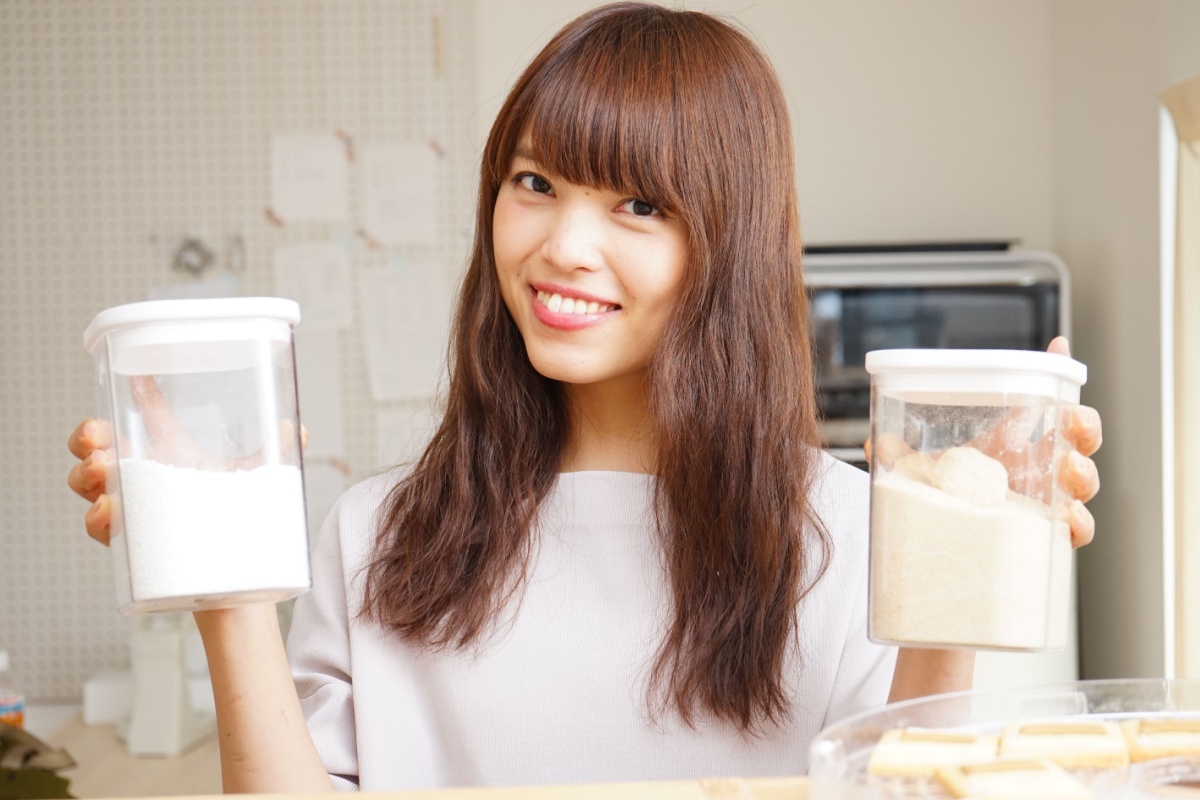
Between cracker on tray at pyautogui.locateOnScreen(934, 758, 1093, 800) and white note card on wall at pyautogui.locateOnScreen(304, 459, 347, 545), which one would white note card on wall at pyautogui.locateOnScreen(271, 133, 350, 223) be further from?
cracker on tray at pyautogui.locateOnScreen(934, 758, 1093, 800)

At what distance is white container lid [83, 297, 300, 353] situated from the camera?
57 cm

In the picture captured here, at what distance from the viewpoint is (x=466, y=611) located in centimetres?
98

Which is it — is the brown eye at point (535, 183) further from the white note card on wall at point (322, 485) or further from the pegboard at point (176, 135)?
the white note card on wall at point (322, 485)

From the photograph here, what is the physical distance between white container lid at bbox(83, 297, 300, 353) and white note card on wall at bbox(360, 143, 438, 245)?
2.17 m

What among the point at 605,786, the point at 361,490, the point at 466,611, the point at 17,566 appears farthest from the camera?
the point at 17,566

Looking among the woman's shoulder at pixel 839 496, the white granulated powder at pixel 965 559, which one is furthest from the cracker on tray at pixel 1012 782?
the woman's shoulder at pixel 839 496

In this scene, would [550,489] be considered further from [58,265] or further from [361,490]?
[58,265]

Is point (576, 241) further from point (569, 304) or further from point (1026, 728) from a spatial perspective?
point (1026, 728)

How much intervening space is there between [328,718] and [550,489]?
281 mm

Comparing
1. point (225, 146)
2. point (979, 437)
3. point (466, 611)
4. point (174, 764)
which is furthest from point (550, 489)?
point (225, 146)

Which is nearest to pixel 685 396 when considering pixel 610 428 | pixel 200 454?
pixel 610 428

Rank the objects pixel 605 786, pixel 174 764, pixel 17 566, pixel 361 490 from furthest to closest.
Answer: pixel 17 566 → pixel 174 764 → pixel 361 490 → pixel 605 786

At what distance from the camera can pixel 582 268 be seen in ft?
2.90

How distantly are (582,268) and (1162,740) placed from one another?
533 mm
